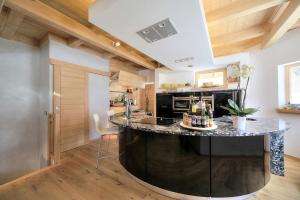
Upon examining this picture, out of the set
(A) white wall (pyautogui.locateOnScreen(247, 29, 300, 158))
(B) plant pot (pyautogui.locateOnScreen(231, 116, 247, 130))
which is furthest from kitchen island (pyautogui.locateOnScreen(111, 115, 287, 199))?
(A) white wall (pyautogui.locateOnScreen(247, 29, 300, 158))

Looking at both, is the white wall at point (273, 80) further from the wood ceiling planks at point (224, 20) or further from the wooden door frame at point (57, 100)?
the wooden door frame at point (57, 100)

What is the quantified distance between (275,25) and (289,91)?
1.53 metres

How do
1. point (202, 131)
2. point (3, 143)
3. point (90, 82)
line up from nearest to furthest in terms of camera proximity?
point (202, 131)
point (3, 143)
point (90, 82)

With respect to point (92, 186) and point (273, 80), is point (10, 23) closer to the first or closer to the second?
point (92, 186)

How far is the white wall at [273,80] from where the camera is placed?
2713 mm

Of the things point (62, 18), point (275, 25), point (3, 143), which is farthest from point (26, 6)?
point (275, 25)

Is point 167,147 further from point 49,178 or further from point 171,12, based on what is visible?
point 49,178

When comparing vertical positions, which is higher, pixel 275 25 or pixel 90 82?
pixel 275 25

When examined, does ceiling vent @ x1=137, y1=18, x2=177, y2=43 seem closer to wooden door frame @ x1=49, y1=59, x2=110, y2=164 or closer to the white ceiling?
the white ceiling

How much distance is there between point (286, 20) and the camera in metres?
2.01

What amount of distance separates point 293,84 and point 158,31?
3142mm

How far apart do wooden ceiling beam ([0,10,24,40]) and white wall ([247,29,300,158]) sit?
15.7 feet

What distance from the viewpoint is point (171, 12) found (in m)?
1.54

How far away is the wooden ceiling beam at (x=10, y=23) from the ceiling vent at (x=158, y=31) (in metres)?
1.92
